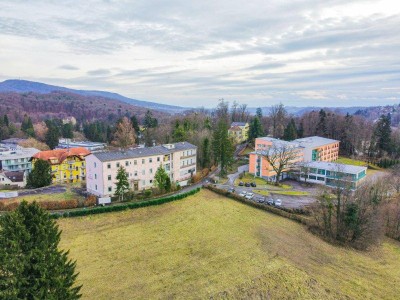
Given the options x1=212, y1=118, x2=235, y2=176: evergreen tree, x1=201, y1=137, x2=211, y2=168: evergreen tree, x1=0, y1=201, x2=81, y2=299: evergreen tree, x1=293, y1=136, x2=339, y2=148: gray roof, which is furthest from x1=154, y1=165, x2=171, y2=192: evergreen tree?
x1=293, y1=136, x2=339, y2=148: gray roof

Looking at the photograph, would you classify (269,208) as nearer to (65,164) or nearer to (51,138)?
(65,164)

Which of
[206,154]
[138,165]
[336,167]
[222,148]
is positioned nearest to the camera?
[138,165]

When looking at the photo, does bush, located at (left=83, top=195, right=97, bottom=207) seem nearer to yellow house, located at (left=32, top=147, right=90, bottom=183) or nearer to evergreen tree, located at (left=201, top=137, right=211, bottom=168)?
yellow house, located at (left=32, top=147, right=90, bottom=183)

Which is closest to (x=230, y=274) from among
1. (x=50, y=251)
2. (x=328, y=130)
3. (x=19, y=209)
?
(x=50, y=251)

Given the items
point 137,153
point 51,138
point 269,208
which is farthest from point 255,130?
point 51,138

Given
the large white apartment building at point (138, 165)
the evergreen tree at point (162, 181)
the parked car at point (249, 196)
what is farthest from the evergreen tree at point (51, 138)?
the parked car at point (249, 196)

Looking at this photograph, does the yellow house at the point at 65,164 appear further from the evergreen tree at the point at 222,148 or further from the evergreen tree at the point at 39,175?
the evergreen tree at the point at 222,148
